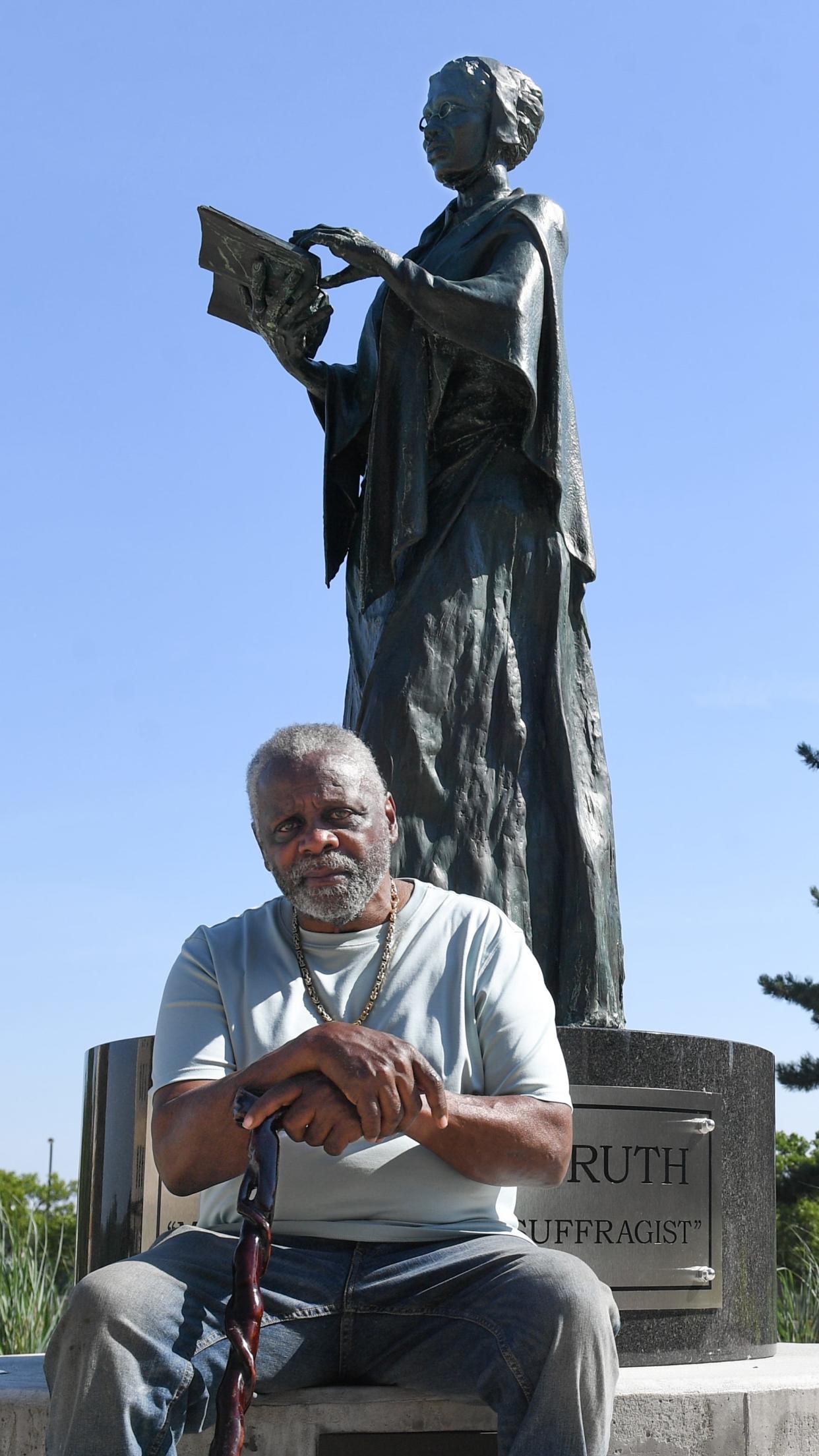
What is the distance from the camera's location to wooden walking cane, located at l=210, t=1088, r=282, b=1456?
1.94 metres

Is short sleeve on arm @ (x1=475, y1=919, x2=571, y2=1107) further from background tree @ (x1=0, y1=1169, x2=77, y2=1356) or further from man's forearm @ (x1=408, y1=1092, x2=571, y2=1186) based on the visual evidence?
background tree @ (x1=0, y1=1169, x2=77, y2=1356)

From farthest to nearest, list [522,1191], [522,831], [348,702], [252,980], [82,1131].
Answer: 1. [348,702]
2. [522,831]
3. [82,1131]
4. [522,1191]
5. [252,980]

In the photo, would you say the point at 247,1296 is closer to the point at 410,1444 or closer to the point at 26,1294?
the point at 410,1444

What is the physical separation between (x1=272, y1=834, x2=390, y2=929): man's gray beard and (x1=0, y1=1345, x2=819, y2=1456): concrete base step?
72 cm

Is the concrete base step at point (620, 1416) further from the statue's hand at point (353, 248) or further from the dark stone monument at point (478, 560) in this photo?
the statue's hand at point (353, 248)

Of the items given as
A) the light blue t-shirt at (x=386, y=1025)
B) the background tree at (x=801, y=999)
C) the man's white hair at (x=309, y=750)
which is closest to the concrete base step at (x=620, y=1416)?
the light blue t-shirt at (x=386, y=1025)

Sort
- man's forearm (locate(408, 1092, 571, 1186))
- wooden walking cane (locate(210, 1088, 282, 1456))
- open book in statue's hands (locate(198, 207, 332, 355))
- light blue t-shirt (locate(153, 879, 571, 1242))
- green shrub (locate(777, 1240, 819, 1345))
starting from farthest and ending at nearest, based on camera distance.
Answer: green shrub (locate(777, 1240, 819, 1345)) → open book in statue's hands (locate(198, 207, 332, 355)) → light blue t-shirt (locate(153, 879, 571, 1242)) → man's forearm (locate(408, 1092, 571, 1186)) → wooden walking cane (locate(210, 1088, 282, 1456))

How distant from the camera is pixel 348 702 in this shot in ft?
15.8

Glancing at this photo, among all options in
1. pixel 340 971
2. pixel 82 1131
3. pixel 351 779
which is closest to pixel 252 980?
pixel 340 971

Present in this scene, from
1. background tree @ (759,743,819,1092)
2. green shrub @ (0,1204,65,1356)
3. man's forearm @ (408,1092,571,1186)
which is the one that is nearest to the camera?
man's forearm @ (408,1092,571,1186)

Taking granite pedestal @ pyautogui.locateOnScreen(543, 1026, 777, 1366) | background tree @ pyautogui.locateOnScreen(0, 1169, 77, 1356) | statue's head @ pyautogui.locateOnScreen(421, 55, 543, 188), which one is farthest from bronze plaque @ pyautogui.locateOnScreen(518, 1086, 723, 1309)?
background tree @ pyautogui.locateOnScreen(0, 1169, 77, 1356)

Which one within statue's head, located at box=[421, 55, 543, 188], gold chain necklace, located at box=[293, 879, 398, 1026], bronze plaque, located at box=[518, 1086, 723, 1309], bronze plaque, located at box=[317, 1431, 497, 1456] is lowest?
bronze plaque, located at box=[317, 1431, 497, 1456]

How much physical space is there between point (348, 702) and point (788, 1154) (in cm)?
1413

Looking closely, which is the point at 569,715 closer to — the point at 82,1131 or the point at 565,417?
the point at 565,417
